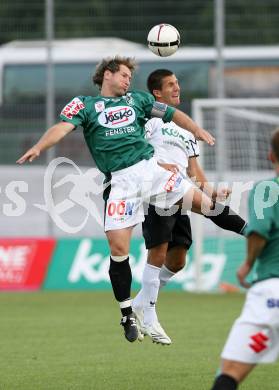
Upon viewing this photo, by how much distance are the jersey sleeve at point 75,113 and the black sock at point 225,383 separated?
12.3 ft

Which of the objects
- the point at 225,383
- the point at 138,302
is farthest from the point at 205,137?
the point at 225,383

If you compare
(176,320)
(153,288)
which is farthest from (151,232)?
(176,320)

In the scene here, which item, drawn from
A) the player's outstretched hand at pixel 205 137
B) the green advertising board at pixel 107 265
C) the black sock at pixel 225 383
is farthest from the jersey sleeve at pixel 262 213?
the green advertising board at pixel 107 265

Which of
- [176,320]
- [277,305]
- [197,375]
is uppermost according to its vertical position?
[277,305]

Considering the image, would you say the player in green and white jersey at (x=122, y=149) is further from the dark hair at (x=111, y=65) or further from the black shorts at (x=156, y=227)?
the black shorts at (x=156, y=227)

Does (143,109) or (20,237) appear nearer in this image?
(143,109)

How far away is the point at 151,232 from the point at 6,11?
10.7 meters

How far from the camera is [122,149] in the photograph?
402 inches

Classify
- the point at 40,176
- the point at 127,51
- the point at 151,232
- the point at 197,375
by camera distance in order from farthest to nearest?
the point at 127,51
the point at 40,176
the point at 151,232
the point at 197,375

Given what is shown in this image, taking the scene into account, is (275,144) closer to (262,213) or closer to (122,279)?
(262,213)

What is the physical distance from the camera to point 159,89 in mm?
11359

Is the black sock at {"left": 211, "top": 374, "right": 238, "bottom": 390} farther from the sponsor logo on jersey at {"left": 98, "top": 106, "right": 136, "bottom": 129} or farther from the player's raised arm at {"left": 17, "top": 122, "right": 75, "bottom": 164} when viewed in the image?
the sponsor logo on jersey at {"left": 98, "top": 106, "right": 136, "bottom": 129}

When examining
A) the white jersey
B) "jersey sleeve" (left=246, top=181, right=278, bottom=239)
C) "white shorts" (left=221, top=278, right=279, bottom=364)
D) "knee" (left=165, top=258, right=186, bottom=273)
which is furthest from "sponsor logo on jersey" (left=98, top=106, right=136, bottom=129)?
"white shorts" (left=221, top=278, right=279, bottom=364)

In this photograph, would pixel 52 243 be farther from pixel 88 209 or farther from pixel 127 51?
pixel 127 51
